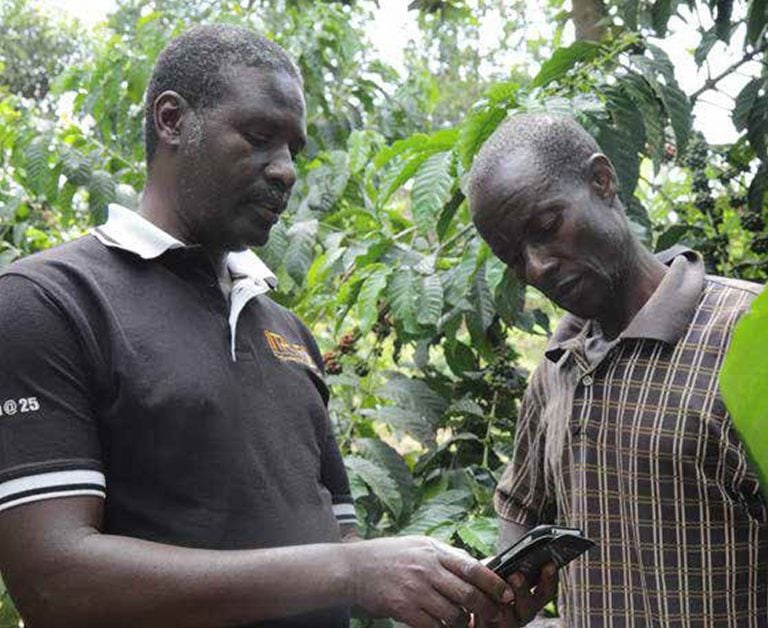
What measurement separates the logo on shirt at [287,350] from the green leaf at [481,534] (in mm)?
777

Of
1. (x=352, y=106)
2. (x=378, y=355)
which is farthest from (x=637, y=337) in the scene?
(x=352, y=106)

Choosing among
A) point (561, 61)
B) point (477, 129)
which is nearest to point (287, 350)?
point (477, 129)

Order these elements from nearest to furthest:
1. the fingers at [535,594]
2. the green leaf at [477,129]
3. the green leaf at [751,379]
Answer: the green leaf at [751,379], the fingers at [535,594], the green leaf at [477,129]

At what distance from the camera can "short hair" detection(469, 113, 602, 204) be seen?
1.98m

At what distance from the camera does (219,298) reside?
66.4 inches

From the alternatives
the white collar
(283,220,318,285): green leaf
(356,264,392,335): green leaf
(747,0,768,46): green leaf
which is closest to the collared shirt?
the white collar

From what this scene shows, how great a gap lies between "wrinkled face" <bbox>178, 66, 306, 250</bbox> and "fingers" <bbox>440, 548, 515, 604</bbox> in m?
0.59

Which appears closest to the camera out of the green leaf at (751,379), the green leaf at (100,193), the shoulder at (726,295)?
the green leaf at (751,379)

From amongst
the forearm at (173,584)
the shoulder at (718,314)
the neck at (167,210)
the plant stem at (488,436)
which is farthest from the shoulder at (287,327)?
the plant stem at (488,436)

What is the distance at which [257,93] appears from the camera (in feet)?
5.68

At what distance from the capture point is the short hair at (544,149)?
77.9 inches

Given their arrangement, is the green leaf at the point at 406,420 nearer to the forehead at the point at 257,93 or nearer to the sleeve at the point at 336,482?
the sleeve at the point at 336,482

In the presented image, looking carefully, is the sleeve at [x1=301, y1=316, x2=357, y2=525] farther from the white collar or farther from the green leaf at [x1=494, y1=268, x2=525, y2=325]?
the green leaf at [x1=494, y1=268, x2=525, y2=325]

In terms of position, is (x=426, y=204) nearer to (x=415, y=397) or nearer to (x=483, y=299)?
(x=483, y=299)
